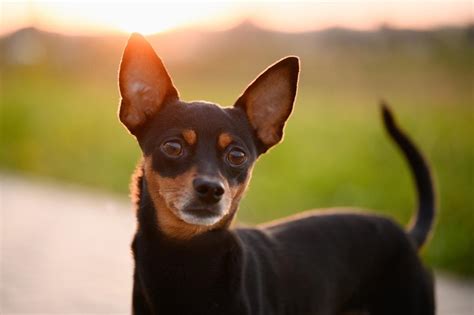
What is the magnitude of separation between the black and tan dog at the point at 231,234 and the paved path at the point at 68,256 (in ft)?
6.20

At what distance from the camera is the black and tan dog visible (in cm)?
305

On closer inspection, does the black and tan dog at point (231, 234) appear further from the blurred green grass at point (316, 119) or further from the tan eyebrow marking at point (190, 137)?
the blurred green grass at point (316, 119)

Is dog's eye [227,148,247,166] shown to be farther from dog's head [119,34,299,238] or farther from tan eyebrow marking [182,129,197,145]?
tan eyebrow marking [182,129,197,145]

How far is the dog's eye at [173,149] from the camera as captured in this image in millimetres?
3133

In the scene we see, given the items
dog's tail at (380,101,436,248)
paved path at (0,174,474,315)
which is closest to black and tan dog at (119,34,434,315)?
dog's tail at (380,101,436,248)

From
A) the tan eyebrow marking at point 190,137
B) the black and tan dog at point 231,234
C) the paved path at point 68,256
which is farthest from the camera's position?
the paved path at point 68,256

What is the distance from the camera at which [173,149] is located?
3.14 meters

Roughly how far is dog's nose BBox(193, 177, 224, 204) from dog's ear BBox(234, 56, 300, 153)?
2.29 ft

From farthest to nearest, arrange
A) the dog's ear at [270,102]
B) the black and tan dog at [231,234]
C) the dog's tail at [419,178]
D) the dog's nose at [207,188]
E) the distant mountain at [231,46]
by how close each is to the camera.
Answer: the distant mountain at [231,46], the dog's tail at [419,178], the dog's ear at [270,102], the black and tan dog at [231,234], the dog's nose at [207,188]

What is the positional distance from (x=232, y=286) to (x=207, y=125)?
0.80 metres

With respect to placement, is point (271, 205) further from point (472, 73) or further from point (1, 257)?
point (472, 73)

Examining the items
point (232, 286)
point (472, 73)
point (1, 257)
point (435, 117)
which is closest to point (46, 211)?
point (1, 257)

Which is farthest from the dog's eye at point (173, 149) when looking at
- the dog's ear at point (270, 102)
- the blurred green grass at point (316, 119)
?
the blurred green grass at point (316, 119)

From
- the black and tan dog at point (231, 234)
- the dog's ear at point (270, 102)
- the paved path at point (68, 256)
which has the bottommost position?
the paved path at point (68, 256)
